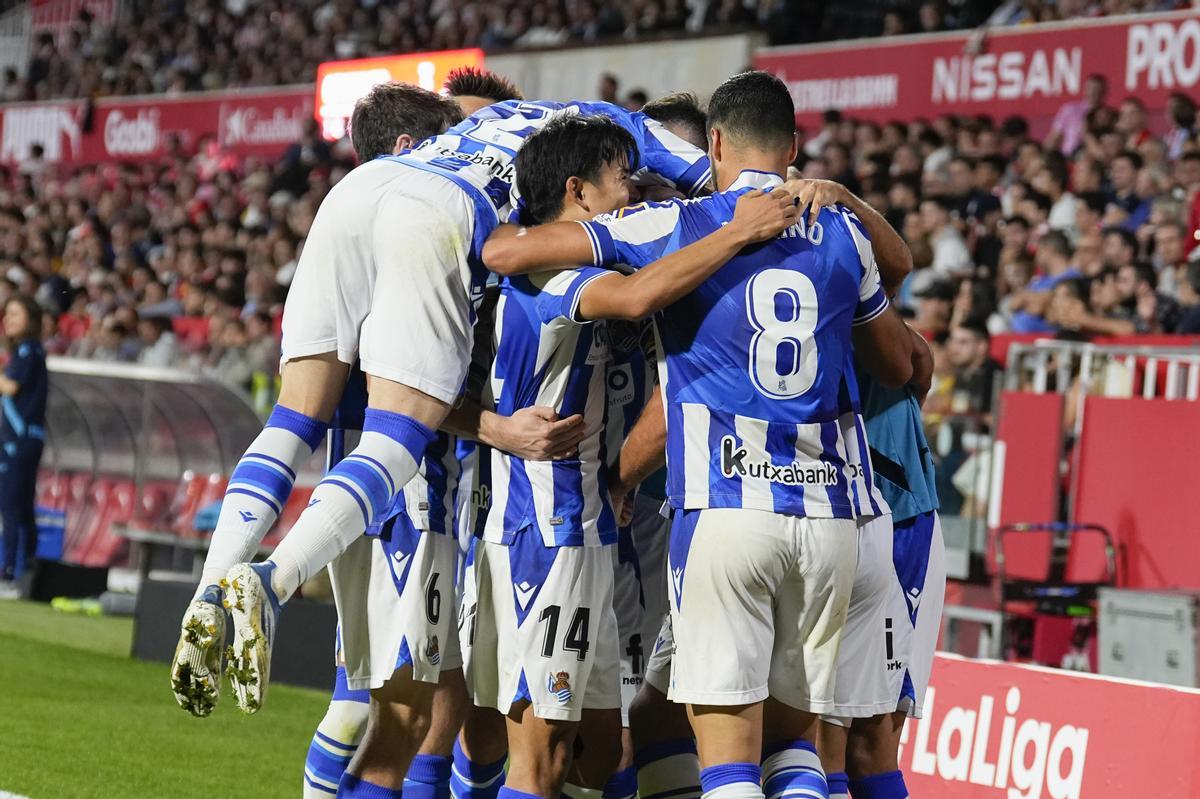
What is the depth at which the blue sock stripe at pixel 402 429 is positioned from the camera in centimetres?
410

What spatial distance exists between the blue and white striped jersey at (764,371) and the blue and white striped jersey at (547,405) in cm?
34

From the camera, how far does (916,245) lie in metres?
11.5

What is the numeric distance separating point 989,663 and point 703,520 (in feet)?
8.02

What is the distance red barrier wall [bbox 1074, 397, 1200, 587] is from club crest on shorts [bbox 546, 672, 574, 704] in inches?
210

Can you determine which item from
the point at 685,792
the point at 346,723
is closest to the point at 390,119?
the point at 346,723

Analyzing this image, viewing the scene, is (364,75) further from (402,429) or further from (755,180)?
(755,180)

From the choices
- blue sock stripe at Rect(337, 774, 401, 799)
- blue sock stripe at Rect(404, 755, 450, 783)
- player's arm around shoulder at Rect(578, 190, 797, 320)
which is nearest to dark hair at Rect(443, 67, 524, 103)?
player's arm around shoulder at Rect(578, 190, 797, 320)

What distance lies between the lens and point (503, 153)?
177 inches

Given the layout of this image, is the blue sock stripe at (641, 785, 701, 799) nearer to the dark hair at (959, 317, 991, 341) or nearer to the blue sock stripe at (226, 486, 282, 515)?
the blue sock stripe at (226, 486, 282, 515)

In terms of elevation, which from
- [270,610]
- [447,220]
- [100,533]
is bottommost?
[100,533]

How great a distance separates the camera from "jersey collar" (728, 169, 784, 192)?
3955mm

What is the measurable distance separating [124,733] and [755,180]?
4355 millimetres

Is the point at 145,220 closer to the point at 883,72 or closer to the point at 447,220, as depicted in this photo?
the point at 883,72

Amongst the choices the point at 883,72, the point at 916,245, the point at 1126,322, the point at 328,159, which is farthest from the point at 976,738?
the point at 328,159
